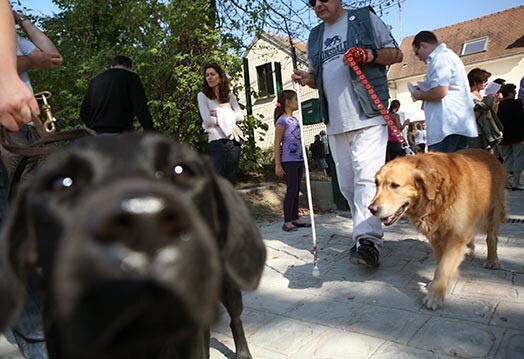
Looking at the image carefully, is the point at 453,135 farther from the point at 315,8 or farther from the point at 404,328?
the point at 404,328

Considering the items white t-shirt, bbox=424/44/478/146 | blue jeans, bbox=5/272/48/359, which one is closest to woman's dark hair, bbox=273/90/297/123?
white t-shirt, bbox=424/44/478/146

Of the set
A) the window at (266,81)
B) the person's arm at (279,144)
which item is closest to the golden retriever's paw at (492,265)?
the person's arm at (279,144)

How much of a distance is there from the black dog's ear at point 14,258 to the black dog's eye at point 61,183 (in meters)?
0.14

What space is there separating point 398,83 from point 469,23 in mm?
7590

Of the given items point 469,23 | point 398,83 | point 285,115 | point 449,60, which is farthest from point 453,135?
point 469,23

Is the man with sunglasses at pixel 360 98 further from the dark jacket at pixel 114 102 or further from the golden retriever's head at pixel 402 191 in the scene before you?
the dark jacket at pixel 114 102

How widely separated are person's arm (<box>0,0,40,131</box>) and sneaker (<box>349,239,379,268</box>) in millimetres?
2861

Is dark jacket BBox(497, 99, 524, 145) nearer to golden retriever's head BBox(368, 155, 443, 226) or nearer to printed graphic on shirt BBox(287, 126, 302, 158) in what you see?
printed graphic on shirt BBox(287, 126, 302, 158)

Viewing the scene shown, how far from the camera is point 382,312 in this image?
106 inches

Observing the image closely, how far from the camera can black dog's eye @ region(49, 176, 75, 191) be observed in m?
0.94

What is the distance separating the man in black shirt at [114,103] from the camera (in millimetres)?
3428

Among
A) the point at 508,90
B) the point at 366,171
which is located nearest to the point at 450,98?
the point at 366,171

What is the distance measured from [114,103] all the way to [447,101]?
347 centimetres

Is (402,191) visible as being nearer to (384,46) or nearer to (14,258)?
(384,46)
